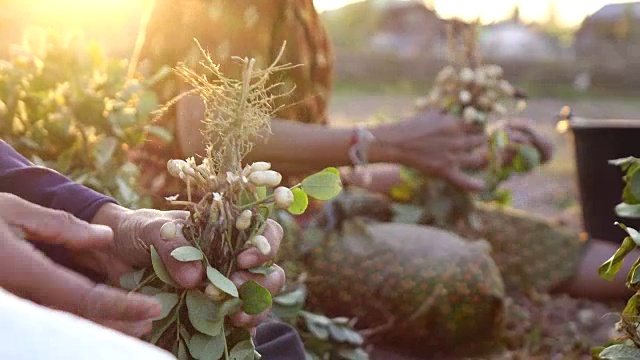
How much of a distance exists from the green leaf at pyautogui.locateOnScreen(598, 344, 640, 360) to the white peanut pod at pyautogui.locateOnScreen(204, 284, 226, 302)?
1.77 feet

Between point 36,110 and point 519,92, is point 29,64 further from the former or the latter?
point 519,92

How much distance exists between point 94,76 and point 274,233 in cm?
115

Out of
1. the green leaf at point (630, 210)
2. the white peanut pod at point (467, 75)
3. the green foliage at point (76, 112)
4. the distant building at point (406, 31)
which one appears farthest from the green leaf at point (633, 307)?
the distant building at point (406, 31)

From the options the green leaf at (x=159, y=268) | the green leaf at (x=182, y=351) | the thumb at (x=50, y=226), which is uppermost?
the thumb at (x=50, y=226)

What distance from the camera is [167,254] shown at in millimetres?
1112

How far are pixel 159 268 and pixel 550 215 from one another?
15.4 feet

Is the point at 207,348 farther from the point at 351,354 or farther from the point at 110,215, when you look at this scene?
the point at 351,354

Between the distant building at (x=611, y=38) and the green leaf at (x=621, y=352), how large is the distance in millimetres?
11381

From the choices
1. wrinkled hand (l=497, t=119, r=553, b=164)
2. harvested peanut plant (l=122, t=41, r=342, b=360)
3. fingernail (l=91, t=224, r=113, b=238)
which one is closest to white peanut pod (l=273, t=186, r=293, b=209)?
harvested peanut plant (l=122, t=41, r=342, b=360)

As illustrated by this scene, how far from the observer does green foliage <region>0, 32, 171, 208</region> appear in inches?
82.0

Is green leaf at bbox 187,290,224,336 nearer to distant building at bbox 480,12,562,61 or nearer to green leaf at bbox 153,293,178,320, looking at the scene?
green leaf at bbox 153,293,178,320

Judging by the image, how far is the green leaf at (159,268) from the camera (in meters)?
1.12

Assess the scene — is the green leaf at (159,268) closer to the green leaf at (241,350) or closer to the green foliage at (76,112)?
the green leaf at (241,350)

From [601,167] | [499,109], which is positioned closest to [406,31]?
[601,167]
